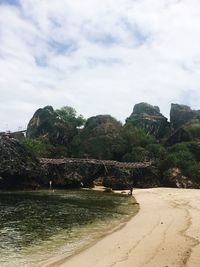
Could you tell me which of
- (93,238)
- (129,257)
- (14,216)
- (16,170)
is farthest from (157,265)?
(16,170)

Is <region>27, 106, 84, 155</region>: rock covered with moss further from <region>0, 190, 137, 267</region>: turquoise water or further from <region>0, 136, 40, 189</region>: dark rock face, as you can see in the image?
<region>0, 190, 137, 267</region>: turquoise water

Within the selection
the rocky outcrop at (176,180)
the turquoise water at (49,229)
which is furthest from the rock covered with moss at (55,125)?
the turquoise water at (49,229)

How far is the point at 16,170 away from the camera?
63.8 metres

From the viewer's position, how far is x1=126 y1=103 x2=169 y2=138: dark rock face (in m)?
114

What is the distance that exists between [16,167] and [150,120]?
61.7 metres

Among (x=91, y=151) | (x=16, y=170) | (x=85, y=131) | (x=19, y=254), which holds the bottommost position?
(x=19, y=254)

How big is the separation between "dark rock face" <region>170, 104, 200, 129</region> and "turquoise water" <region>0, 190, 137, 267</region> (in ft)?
262

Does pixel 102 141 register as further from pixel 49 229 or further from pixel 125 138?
pixel 49 229

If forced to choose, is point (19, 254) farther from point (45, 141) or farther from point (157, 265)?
point (45, 141)

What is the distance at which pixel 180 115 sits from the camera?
115 meters

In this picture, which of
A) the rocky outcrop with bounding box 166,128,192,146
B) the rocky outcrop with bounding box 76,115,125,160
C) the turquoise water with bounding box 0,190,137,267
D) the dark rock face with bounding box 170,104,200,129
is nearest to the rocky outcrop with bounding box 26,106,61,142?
the rocky outcrop with bounding box 76,115,125,160

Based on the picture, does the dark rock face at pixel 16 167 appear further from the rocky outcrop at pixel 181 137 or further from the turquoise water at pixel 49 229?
the rocky outcrop at pixel 181 137

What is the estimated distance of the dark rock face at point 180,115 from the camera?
113 metres

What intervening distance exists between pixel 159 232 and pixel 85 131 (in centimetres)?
7747
